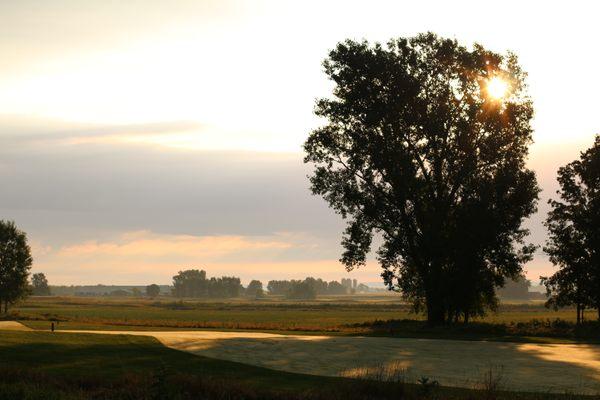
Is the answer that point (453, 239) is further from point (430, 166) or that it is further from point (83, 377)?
point (83, 377)

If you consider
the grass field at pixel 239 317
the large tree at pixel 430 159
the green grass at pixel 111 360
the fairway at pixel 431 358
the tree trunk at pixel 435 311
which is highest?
the large tree at pixel 430 159

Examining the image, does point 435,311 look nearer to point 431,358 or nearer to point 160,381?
point 431,358

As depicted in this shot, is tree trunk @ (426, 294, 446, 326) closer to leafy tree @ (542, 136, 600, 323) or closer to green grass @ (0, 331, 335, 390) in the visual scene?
leafy tree @ (542, 136, 600, 323)

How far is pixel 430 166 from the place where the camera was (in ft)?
191

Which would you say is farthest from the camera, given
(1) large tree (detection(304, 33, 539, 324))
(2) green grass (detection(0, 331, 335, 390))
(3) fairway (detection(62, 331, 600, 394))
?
(1) large tree (detection(304, 33, 539, 324))

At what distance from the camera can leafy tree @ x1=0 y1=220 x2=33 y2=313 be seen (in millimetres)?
106000

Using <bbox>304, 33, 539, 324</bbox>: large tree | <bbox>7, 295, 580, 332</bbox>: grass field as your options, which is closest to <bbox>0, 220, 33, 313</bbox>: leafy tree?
<bbox>7, 295, 580, 332</bbox>: grass field

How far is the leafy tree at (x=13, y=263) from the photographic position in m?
106

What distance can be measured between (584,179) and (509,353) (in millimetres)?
32938

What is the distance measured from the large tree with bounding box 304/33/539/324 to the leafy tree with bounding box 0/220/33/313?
67108 millimetres

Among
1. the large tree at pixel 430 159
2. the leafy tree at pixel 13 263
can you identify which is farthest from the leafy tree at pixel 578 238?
the leafy tree at pixel 13 263

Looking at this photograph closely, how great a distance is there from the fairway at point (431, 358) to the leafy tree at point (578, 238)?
801 inches

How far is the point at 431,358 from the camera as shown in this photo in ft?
114

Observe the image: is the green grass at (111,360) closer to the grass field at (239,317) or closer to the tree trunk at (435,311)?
the grass field at (239,317)
